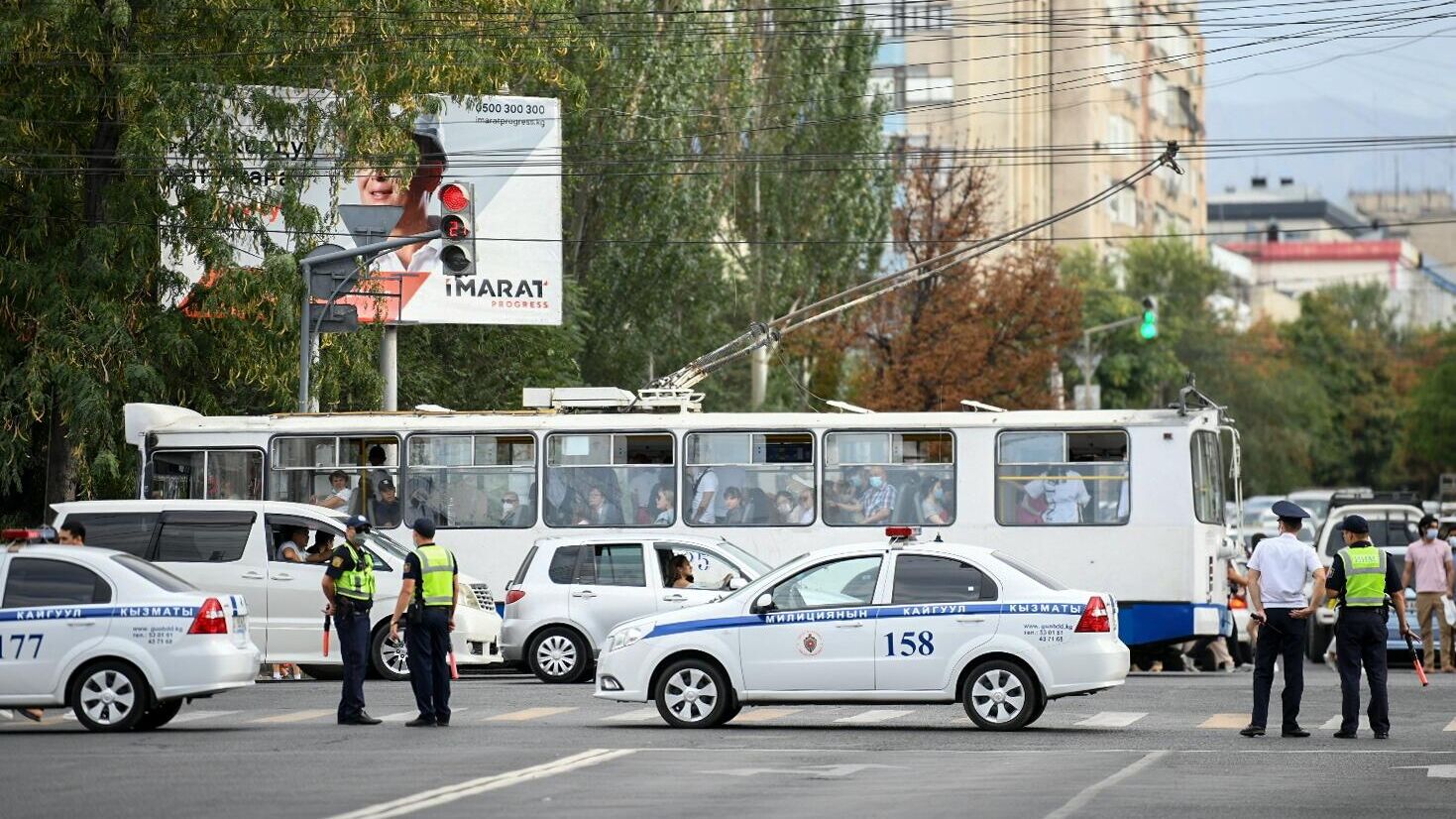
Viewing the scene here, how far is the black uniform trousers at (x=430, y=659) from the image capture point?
19203 mm

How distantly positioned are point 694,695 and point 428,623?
86.1 inches

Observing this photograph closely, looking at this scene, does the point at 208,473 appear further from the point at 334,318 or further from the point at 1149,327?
the point at 1149,327

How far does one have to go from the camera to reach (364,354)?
3312 cm

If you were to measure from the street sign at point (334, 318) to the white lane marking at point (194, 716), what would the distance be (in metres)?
9.39

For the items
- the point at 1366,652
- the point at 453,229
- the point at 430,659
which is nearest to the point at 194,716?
the point at 430,659

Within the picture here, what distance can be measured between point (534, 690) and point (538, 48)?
12.5 meters

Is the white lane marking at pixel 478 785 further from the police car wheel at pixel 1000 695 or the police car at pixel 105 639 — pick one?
the police car at pixel 105 639

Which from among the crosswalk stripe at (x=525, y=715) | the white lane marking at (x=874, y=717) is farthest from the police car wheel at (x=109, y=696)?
the white lane marking at (x=874, y=717)

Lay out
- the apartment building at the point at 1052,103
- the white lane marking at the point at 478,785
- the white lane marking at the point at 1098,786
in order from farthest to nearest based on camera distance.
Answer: the apartment building at the point at 1052,103, the white lane marking at the point at 1098,786, the white lane marking at the point at 478,785

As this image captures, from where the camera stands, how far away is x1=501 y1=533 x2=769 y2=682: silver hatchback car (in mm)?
25688

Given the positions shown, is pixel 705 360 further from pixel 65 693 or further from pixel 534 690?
pixel 65 693

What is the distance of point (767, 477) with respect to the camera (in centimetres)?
2847

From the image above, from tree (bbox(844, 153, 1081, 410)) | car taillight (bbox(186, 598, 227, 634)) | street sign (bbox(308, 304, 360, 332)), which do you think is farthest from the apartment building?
car taillight (bbox(186, 598, 227, 634))

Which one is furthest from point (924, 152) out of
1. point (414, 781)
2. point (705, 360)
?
point (414, 781)
